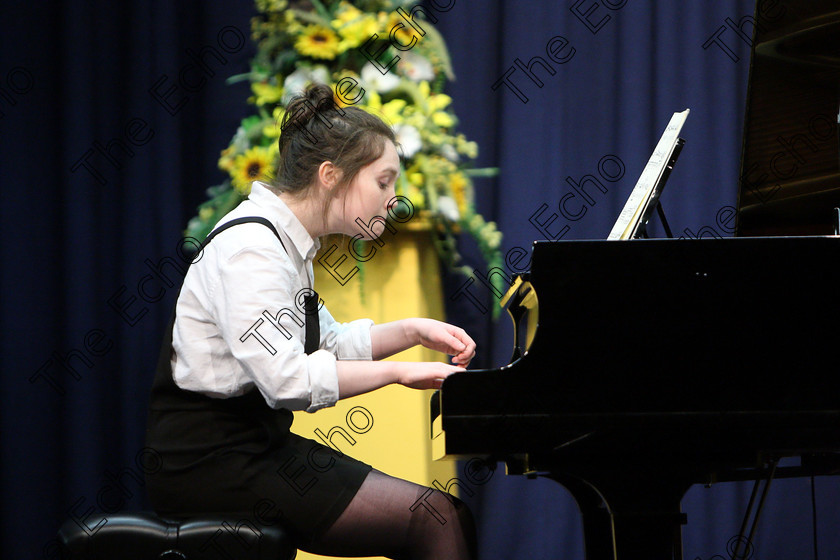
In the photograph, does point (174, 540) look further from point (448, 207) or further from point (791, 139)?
point (791, 139)

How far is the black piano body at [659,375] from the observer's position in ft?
4.08

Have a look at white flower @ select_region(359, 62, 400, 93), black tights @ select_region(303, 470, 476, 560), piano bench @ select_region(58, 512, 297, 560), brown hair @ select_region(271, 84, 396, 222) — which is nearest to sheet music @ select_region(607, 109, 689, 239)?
brown hair @ select_region(271, 84, 396, 222)

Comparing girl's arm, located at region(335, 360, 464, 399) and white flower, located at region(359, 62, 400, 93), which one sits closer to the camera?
girl's arm, located at region(335, 360, 464, 399)

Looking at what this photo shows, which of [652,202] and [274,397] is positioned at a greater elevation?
[652,202]

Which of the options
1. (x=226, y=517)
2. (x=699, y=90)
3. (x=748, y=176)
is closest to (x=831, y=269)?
(x=748, y=176)

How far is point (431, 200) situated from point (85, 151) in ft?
4.02

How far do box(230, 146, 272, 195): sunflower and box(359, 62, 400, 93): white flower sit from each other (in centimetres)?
36

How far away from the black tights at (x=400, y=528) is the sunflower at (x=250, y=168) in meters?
1.24

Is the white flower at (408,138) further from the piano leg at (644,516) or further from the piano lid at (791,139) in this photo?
the piano leg at (644,516)

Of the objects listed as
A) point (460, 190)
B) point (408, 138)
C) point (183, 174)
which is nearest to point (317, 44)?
point (408, 138)

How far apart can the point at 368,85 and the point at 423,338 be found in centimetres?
98

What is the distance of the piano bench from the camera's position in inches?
53.1

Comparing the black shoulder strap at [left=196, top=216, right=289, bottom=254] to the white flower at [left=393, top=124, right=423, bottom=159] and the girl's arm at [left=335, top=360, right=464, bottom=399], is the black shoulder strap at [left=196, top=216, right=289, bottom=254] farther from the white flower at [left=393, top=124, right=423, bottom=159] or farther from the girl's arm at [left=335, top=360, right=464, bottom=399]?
the white flower at [left=393, top=124, right=423, bottom=159]

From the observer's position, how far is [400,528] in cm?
146
